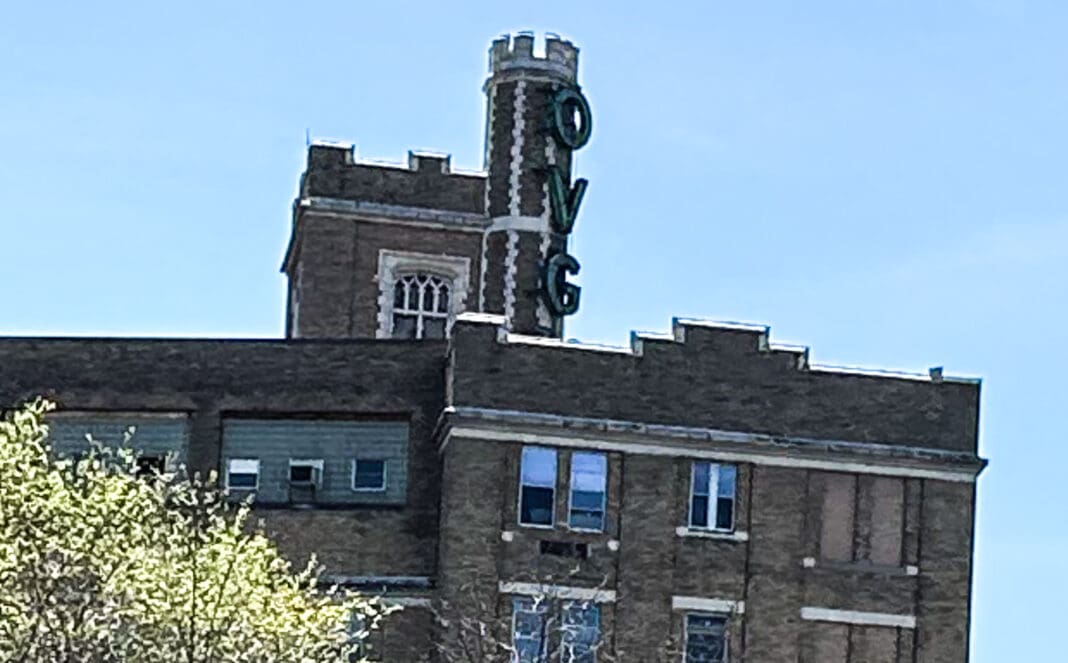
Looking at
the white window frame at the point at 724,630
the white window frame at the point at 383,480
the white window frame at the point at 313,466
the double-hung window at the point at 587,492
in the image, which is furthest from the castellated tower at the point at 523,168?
the white window frame at the point at 724,630

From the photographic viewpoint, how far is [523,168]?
7469cm

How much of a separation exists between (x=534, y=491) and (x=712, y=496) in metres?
3.41

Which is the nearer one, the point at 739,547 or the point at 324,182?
the point at 739,547

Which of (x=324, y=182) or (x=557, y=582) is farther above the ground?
(x=324, y=182)

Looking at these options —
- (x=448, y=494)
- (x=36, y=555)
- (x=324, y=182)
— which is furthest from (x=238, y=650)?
(x=324, y=182)

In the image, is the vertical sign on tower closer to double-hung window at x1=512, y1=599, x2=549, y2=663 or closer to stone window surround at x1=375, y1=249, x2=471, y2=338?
stone window surround at x1=375, y1=249, x2=471, y2=338

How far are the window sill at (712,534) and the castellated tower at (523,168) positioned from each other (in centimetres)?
1156

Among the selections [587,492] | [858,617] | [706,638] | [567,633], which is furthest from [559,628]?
[858,617]

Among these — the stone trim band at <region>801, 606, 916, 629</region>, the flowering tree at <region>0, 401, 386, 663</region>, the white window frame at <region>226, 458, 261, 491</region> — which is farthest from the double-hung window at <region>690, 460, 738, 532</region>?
the flowering tree at <region>0, 401, 386, 663</region>

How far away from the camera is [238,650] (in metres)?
48.3

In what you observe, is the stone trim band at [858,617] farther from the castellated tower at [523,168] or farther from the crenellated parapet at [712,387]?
the castellated tower at [523,168]

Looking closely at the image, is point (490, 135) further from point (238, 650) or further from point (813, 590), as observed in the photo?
point (238, 650)

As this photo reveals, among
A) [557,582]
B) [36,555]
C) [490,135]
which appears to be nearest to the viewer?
[36,555]

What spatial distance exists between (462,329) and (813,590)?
815 centimetres
